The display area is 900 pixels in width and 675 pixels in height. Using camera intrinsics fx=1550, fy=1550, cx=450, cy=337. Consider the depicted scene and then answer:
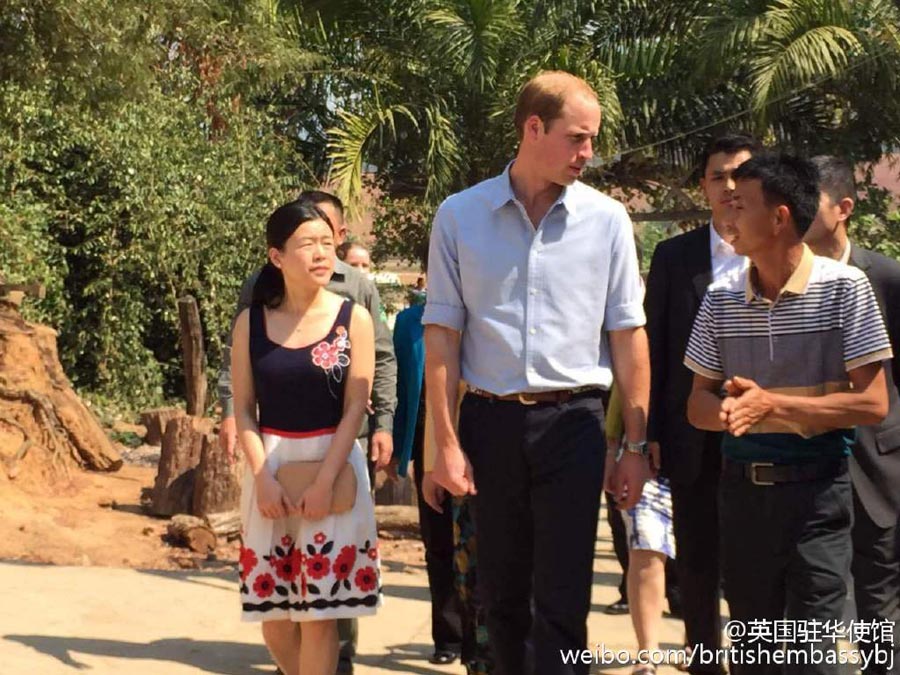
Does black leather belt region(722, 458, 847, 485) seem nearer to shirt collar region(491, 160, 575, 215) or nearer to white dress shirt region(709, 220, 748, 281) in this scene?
shirt collar region(491, 160, 575, 215)

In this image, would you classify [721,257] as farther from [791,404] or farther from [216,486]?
[216,486]

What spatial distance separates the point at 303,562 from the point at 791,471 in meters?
1.91

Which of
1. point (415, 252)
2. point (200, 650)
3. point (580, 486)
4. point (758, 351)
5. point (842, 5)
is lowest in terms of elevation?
point (200, 650)

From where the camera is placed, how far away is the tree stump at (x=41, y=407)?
1244cm

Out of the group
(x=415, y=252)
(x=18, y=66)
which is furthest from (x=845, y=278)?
(x=415, y=252)

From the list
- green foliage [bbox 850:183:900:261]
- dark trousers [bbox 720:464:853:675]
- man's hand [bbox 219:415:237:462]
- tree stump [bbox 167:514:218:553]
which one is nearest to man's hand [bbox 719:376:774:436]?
dark trousers [bbox 720:464:853:675]

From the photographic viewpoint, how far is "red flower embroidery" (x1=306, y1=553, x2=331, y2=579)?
552cm

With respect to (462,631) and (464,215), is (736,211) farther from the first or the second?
(462,631)

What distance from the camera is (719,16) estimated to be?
20578mm

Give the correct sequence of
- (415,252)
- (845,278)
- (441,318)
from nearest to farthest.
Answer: (845,278) → (441,318) → (415,252)

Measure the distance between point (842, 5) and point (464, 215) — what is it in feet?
50.1

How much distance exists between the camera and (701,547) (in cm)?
597

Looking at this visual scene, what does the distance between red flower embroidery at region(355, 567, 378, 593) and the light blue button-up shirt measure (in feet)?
3.44

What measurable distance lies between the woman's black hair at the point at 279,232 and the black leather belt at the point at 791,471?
2.00 m
